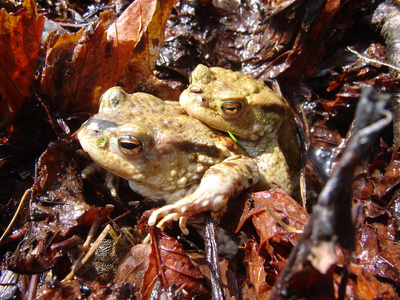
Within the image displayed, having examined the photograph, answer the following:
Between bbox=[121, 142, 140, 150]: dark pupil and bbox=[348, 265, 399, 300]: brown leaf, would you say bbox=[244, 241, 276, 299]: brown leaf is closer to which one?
bbox=[348, 265, 399, 300]: brown leaf

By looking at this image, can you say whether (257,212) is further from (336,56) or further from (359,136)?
(336,56)

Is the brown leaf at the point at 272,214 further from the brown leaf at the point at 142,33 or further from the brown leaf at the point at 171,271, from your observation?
the brown leaf at the point at 142,33

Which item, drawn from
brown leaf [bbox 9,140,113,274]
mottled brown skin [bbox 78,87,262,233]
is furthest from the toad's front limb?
brown leaf [bbox 9,140,113,274]

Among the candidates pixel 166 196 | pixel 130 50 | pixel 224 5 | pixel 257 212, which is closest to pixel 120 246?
pixel 166 196

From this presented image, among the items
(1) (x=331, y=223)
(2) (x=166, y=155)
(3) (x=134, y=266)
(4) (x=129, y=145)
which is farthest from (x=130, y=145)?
(1) (x=331, y=223)

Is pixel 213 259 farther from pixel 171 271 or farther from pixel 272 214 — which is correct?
pixel 272 214

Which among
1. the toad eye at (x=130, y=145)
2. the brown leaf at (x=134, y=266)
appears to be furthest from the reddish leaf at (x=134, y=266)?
the toad eye at (x=130, y=145)
